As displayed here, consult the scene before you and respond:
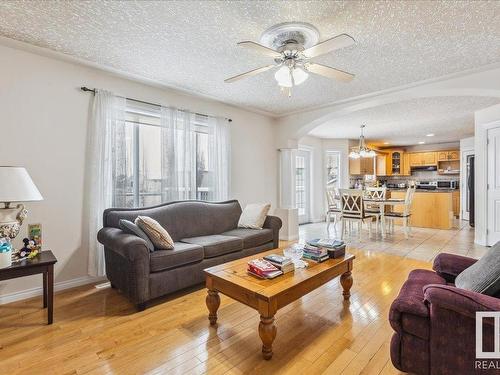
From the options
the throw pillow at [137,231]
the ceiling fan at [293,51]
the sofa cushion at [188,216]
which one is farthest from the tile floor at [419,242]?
the throw pillow at [137,231]

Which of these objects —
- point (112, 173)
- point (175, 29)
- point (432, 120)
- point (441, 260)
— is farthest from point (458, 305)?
point (432, 120)

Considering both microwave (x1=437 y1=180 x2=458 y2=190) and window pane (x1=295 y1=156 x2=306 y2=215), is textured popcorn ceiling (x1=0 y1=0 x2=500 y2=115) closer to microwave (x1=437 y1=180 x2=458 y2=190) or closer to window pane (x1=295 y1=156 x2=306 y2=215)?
window pane (x1=295 y1=156 x2=306 y2=215)

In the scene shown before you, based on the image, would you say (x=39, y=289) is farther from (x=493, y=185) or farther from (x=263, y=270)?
(x=493, y=185)

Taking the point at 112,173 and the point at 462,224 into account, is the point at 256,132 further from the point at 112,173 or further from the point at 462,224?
the point at 462,224

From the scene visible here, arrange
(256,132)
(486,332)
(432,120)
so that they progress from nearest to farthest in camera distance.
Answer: (486,332)
(256,132)
(432,120)

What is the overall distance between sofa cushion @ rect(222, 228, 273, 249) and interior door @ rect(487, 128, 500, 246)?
3.95m

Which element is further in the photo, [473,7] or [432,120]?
[432,120]

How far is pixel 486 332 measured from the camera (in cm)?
135

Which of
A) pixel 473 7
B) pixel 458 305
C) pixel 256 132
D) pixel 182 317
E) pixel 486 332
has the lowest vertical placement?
pixel 182 317

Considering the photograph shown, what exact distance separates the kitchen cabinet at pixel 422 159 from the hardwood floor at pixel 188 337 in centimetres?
783

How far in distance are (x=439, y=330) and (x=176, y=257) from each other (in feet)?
7.12

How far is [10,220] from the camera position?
7.44ft

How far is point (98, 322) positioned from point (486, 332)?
268cm

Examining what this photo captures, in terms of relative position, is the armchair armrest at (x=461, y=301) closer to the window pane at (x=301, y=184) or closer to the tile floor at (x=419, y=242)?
the tile floor at (x=419, y=242)
